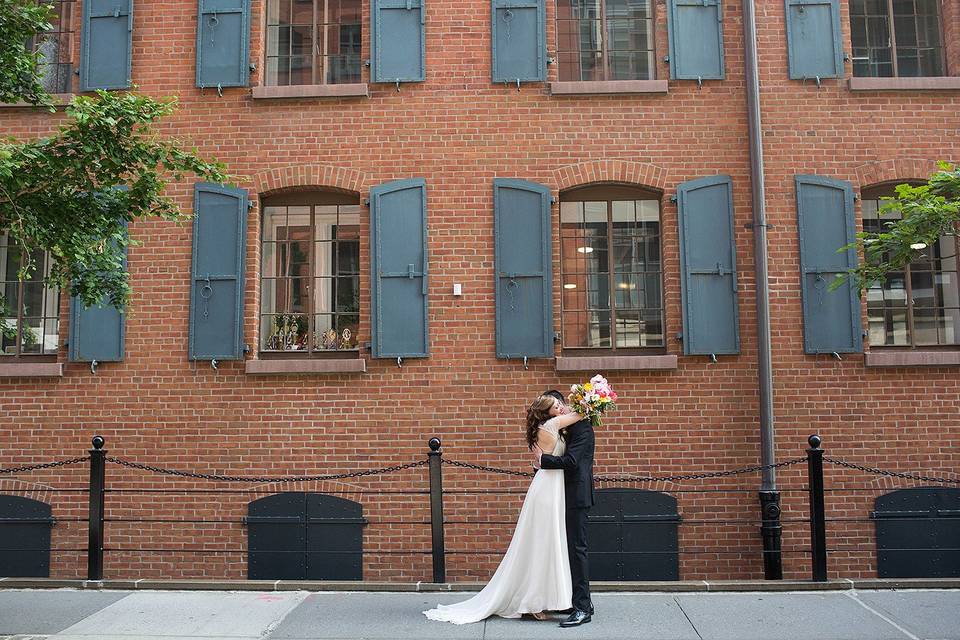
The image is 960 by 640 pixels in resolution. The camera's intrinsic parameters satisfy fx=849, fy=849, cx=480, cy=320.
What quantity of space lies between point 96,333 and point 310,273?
2.43m

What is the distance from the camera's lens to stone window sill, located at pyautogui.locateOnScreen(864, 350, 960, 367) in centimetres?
909

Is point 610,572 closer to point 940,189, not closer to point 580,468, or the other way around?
point 580,468

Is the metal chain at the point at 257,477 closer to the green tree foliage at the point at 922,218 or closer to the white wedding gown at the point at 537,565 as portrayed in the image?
the white wedding gown at the point at 537,565

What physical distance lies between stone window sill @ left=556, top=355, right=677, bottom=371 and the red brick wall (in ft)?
0.42

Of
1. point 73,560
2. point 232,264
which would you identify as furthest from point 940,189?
point 73,560

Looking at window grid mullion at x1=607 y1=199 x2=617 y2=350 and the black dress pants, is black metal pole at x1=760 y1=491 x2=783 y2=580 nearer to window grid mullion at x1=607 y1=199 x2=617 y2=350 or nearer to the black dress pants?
window grid mullion at x1=607 y1=199 x2=617 y2=350

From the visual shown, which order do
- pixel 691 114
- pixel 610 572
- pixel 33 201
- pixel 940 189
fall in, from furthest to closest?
pixel 691 114, pixel 610 572, pixel 940 189, pixel 33 201

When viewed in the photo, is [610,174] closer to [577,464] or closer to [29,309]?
[577,464]

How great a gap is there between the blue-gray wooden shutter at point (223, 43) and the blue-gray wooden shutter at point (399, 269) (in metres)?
2.17

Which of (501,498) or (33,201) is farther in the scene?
(501,498)

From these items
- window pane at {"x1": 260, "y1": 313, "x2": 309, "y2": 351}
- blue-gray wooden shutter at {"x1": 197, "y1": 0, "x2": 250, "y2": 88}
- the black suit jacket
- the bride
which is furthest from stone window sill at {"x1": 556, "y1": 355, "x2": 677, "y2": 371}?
blue-gray wooden shutter at {"x1": 197, "y1": 0, "x2": 250, "y2": 88}

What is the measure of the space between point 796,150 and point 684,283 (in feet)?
6.50

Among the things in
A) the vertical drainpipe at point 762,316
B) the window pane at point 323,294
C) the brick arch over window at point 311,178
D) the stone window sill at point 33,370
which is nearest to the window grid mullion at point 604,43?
the vertical drainpipe at point 762,316

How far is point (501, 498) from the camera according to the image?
9133 millimetres
